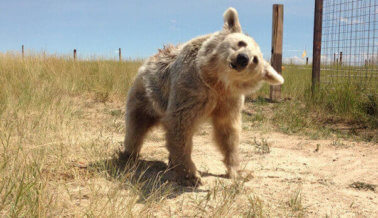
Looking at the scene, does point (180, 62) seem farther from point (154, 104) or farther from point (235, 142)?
point (235, 142)

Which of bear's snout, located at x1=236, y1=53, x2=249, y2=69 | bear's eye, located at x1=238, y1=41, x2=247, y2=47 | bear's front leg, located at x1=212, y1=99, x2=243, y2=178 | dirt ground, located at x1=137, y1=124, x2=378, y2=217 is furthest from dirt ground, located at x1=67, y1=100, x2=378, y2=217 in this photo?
bear's eye, located at x1=238, y1=41, x2=247, y2=47

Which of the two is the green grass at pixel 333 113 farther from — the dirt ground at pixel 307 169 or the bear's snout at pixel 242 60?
the bear's snout at pixel 242 60

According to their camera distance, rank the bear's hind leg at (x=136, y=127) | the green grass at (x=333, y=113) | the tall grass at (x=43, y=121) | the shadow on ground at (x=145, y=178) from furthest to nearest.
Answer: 1. the green grass at (x=333, y=113)
2. the bear's hind leg at (x=136, y=127)
3. the shadow on ground at (x=145, y=178)
4. the tall grass at (x=43, y=121)

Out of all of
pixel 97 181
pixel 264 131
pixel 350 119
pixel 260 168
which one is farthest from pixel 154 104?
pixel 350 119

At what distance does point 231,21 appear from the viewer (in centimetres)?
303

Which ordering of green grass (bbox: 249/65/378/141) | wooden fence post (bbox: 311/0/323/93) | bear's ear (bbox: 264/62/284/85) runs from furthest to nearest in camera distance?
wooden fence post (bbox: 311/0/323/93)
green grass (bbox: 249/65/378/141)
bear's ear (bbox: 264/62/284/85)

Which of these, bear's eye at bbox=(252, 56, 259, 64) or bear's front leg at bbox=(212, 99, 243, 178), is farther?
bear's front leg at bbox=(212, 99, 243, 178)

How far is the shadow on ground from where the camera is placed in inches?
105

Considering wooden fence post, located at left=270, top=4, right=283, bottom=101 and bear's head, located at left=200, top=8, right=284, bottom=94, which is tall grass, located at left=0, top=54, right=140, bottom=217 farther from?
wooden fence post, located at left=270, top=4, right=283, bottom=101

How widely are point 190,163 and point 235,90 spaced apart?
0.81 meters

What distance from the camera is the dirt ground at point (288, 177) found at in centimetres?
258

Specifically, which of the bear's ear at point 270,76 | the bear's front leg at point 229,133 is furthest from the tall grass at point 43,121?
the bear's ear at point 270,76

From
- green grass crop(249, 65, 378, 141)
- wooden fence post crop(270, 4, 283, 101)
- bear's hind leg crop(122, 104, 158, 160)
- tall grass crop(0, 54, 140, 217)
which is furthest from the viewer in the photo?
wooden fence post crop(270, 4, 283, 101)

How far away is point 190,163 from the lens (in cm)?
312
